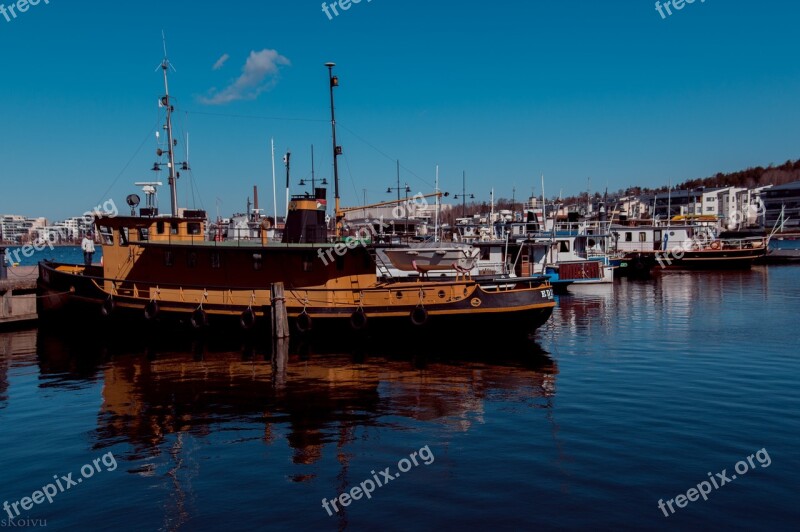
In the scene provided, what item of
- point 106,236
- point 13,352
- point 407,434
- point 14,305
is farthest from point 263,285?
point 407,434

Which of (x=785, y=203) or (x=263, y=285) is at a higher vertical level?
(x=785, y=203)

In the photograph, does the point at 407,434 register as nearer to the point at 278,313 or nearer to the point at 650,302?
the point at 278,313

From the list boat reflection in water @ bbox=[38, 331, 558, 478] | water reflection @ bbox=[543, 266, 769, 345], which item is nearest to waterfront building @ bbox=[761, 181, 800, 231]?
water reflection @ bbox=[543, 266, 769, 345]

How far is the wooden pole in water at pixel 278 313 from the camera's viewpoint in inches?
848

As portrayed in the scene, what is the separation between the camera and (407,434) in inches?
496

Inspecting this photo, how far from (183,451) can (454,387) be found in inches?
291

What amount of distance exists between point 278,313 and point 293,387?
5.85m

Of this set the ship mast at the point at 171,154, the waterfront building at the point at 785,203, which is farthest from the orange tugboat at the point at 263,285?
the waterfront building at the point at 785,203

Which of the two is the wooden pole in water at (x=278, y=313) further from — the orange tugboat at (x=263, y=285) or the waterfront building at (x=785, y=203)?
the waterfront building at (x=785, y=203)

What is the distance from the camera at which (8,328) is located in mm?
26812

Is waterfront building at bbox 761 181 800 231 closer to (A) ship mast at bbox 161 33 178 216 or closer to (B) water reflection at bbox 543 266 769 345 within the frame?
(B) water reflection at bbox 543 266 769 345

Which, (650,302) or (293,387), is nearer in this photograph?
(293,387)

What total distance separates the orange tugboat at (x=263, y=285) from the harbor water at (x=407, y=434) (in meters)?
1.15

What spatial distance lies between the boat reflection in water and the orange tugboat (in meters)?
1.22
